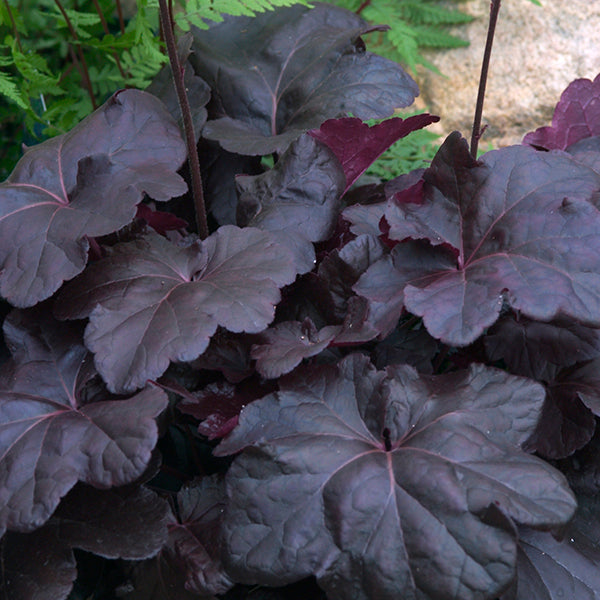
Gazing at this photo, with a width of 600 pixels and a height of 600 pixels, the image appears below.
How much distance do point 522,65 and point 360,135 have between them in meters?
1.18

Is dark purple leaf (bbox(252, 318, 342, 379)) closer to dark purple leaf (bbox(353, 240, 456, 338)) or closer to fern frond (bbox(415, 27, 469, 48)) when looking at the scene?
dark purple leaf (bbox(353, 240, 456, 338))

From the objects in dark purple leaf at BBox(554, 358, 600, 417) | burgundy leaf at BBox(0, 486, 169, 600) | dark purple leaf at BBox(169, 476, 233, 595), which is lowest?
dark purple leaf at BBox(169, 476, 233, 595)

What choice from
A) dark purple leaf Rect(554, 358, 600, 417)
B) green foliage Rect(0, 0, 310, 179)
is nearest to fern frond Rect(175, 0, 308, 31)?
green foliage Rect(0, 0, 310, 179)

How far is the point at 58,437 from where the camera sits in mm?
917

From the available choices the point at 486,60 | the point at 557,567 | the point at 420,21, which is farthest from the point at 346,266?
the point at 420,21

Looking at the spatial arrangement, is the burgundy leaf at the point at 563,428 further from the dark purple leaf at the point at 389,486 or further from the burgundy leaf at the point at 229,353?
the burgundy leaf at the point at 229,353

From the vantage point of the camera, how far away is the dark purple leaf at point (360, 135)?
118 centimetres

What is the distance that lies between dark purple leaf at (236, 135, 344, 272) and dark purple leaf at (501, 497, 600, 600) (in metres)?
0.57

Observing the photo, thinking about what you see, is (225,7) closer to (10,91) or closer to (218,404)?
(10,91)

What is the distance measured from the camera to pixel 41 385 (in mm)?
1041

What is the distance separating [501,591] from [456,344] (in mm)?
299

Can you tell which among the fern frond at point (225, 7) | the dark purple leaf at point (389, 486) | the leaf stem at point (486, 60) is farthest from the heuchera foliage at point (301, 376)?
the fern frond at point (225, 7)

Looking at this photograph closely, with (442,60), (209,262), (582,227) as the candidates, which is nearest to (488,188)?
(582,227)

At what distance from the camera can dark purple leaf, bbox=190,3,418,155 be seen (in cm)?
134
